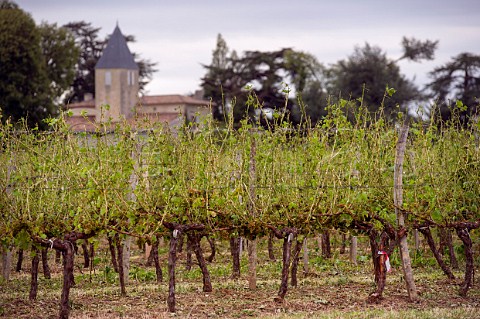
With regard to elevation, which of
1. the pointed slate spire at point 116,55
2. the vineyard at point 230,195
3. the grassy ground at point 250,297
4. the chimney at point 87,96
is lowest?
the grassy ground at point 250,297

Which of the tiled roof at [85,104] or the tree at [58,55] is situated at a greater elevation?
the tree at [58,55]

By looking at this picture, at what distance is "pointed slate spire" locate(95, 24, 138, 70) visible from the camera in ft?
207

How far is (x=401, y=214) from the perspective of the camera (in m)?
10.6

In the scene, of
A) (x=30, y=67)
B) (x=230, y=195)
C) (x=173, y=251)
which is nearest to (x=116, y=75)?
(x=30, y=67)

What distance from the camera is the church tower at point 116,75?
62812mm

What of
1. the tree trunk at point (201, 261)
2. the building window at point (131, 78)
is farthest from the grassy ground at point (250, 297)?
the building window at point (131, 78)

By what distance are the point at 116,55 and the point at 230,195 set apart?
5408 cm

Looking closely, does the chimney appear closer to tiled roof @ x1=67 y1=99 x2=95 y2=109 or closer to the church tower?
tiled roof @ x1=67 y1=99 x2=95 y2=109

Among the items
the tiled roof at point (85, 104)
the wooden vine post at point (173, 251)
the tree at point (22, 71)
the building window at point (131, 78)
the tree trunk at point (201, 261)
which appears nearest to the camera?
the wooden vine post at point (173, 251)

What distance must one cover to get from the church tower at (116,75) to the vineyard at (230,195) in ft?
167

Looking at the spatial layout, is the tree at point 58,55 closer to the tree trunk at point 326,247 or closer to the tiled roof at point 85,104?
the tiled roof at point 85,104

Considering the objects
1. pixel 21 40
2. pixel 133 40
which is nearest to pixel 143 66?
pixel 133 40

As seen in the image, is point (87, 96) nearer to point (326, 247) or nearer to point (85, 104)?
point (85, 104)

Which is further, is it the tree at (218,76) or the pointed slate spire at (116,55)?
the pointed slate spire at (116,55)
